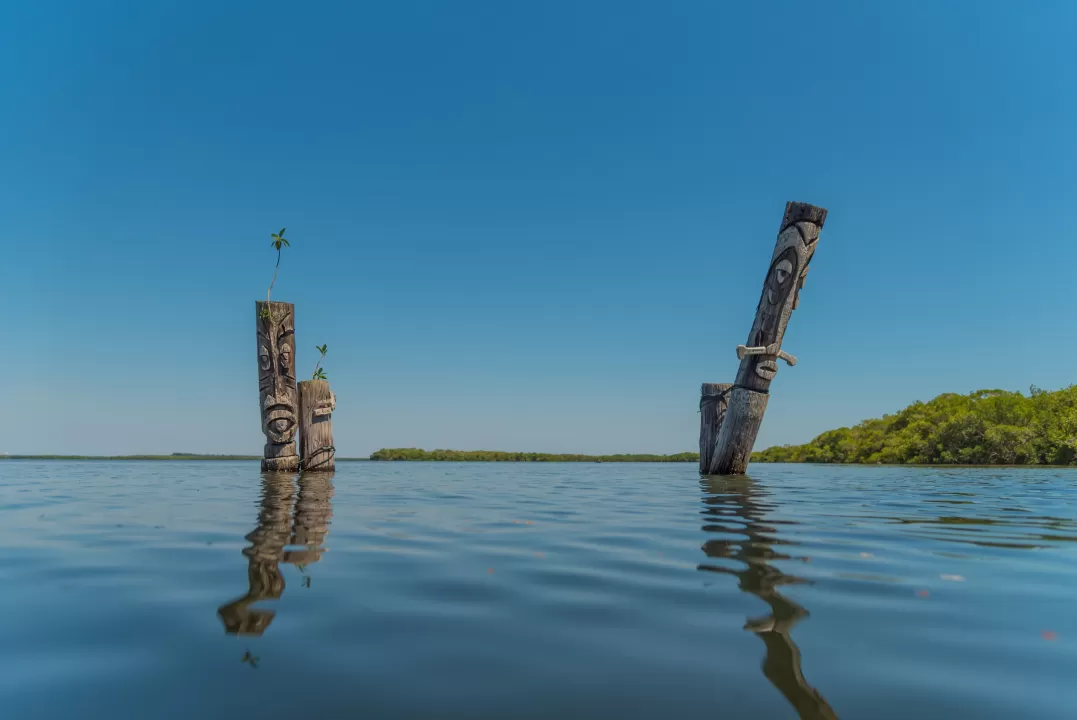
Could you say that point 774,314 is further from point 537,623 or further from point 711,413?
point 537,623

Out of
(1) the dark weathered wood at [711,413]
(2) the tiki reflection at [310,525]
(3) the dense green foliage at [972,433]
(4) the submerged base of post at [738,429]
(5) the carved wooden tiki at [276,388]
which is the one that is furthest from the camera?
(3) the dense green foliage at [972,433]

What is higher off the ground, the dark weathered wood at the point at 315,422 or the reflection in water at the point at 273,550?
the dark weathered wood at the point at 315,422

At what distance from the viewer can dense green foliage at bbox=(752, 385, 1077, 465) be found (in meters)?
30.7

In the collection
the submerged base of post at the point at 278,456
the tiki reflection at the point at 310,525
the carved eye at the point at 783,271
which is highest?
the carved eye at the point at 783,271

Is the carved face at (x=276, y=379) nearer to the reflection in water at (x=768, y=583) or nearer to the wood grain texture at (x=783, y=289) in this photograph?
the wood grain texture at (x=783, y=289)

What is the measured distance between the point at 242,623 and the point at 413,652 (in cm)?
85

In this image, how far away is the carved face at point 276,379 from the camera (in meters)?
15.3

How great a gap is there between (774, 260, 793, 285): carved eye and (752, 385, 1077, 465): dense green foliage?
2664 cm

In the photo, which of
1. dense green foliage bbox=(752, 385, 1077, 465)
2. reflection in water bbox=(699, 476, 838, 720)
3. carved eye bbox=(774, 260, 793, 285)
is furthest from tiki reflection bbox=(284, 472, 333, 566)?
dense green foliage bbox=(752, 385, 1077, 465)

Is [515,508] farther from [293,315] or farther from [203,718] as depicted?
[293,315]

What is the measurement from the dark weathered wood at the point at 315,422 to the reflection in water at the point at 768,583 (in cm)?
1166

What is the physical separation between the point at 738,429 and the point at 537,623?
11.7 m

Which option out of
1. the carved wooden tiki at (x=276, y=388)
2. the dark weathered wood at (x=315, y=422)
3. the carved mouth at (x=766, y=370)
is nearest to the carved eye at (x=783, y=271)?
the carved mouth at (x=766, y=370)

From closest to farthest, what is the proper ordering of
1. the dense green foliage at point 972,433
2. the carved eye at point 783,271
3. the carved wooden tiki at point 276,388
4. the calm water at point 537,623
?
the calm water at point 537,623 → the carved eye at point 783,271 → the carved wooden tiki at point 276,388 → the dense green foliage at point 972,433
